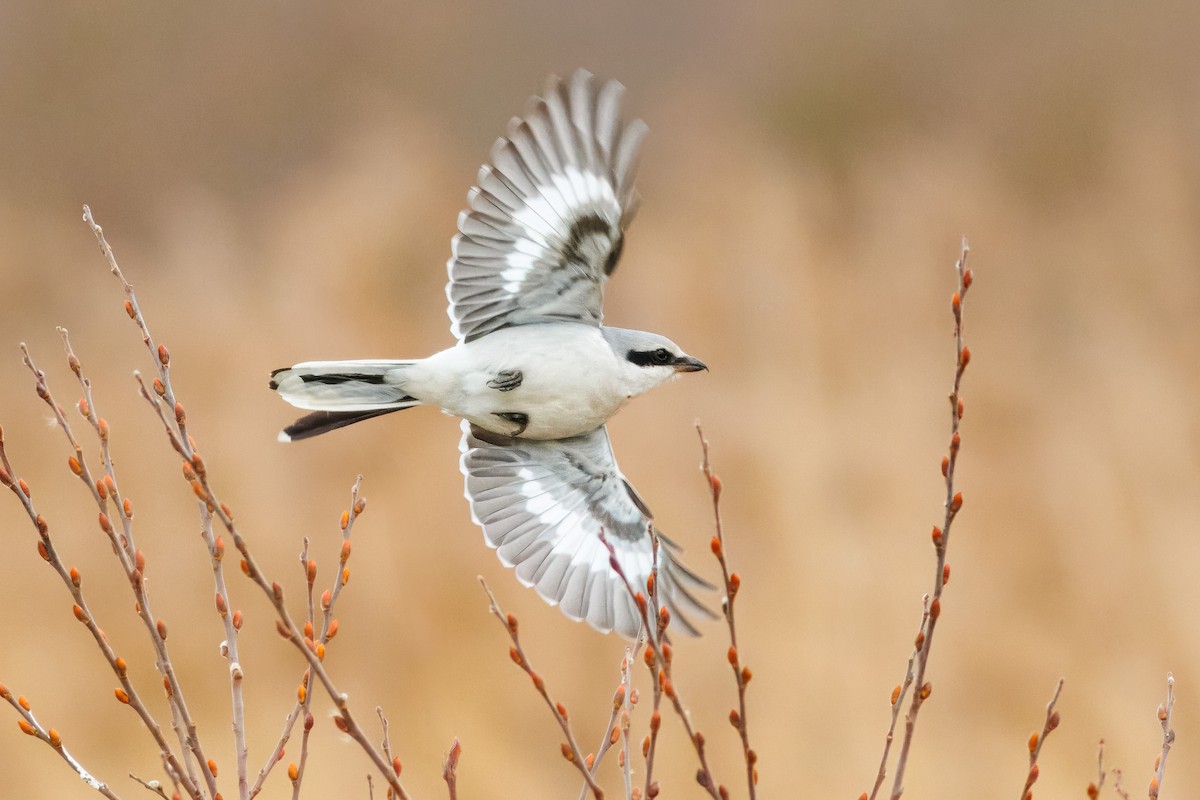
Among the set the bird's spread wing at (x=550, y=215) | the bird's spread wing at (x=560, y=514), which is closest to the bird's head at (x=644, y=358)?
the bird's spread wing at (x=550, y=215)

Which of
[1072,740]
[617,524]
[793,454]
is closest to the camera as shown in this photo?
[617,524]

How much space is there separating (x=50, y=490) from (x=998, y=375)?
187 inches

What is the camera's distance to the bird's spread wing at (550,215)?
8.20 feet

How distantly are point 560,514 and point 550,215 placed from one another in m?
0.81

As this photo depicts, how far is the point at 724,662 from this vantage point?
232 inches

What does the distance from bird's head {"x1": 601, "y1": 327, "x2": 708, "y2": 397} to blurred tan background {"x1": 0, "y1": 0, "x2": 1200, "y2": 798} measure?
10.9ft

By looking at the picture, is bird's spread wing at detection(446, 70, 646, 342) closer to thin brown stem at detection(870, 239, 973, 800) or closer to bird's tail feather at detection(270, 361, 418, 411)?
bird's tail feather at detection(270, 361, 418, 411)

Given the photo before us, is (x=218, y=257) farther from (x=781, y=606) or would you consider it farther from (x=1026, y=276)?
(x=1026, y=276)

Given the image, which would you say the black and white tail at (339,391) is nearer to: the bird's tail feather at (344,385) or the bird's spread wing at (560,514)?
the bird's tail feather at (344,385)

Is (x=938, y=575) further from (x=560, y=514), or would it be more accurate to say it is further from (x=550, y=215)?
(x=560, y=514)

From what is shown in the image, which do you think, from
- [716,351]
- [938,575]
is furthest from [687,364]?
[716,351]

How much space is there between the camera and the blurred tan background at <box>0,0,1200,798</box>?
18.7 ft

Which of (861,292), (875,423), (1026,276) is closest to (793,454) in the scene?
(875,423)

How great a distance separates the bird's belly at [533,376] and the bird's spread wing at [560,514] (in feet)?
1.11
